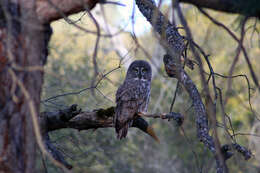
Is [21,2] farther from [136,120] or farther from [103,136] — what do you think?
[103,136]

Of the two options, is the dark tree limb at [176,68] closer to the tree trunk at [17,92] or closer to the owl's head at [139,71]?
the tree trunk at [17,92]

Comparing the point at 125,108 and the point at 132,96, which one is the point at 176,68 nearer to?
the point at 125,108

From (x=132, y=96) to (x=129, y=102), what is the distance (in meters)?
0.19

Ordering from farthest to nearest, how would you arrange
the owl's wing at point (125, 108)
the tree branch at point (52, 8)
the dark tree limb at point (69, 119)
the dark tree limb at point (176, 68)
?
the owl's wing at point (125, 108) → the dark tree limb at point (69, 119) → the dark tree limb at point (176, 68) → the tree branch at point (52, 8)

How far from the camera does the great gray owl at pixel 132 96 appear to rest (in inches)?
206

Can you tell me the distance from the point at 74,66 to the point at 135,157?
3633mm

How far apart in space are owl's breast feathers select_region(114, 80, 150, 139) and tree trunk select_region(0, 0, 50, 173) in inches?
79.5

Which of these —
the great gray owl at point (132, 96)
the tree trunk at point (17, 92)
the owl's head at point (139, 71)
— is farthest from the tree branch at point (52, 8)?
the owl's head at point (139, 71)

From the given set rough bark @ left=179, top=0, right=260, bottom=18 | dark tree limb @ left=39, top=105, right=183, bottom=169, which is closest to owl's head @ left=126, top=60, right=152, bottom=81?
dark tree limb @ left=39, top=105, right=183, bottom=169

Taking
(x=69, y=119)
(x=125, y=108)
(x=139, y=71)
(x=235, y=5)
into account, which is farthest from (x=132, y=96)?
(x=235, y=5)

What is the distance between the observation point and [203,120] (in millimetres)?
3873

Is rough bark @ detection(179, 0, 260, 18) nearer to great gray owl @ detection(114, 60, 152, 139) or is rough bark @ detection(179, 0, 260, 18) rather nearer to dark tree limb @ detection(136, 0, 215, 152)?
dark tree limb @ detection(136, 0, 215, 152)

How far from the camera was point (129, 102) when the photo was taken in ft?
18.5

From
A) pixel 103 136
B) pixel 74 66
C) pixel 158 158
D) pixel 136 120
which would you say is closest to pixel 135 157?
pixel 158 158
